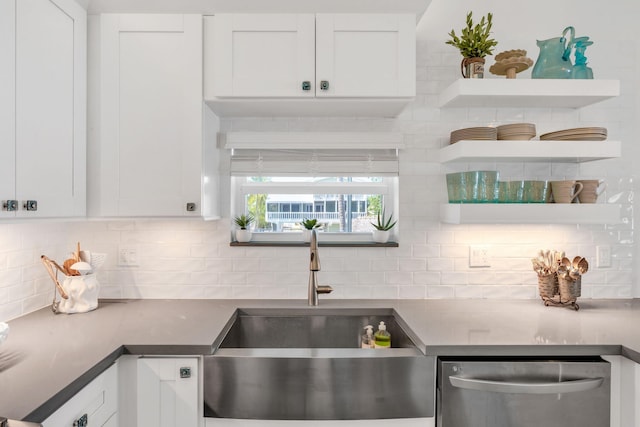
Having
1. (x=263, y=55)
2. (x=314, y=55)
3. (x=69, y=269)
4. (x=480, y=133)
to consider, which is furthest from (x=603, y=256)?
(x=69, y=269)

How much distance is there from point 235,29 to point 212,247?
1024 mm

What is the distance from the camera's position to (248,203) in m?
2.21

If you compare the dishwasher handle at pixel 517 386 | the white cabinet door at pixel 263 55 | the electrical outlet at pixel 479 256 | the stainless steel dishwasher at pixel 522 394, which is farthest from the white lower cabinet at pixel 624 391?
the white cabinet door at pixel 263 55

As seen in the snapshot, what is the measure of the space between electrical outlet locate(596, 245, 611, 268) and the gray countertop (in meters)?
0.20

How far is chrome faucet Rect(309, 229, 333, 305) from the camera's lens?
6.20ft

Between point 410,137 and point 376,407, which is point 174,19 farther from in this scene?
point 376,407

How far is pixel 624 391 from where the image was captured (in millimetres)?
1372

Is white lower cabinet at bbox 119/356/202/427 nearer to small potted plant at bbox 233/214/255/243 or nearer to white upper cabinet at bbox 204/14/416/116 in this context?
small potted plant at bbox 233/214/255/243

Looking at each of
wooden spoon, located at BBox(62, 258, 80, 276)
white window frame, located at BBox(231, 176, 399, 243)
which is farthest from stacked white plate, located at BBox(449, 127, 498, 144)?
wooden spoon, located at BBox(62, 258, 80, 276)

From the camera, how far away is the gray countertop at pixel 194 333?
1.09m

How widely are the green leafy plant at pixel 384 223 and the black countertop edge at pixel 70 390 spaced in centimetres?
131

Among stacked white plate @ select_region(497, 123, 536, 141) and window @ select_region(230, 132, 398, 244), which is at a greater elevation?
stacked white plate @ select_region(497, 123, 536, 141)

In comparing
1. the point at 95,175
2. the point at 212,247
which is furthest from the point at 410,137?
the point at 95,175

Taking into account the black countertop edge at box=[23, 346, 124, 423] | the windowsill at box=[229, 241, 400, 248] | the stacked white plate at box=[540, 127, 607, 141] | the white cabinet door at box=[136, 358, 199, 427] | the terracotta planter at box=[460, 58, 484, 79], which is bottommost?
the white cabinet door at box=[136, 358, 199, 427]
